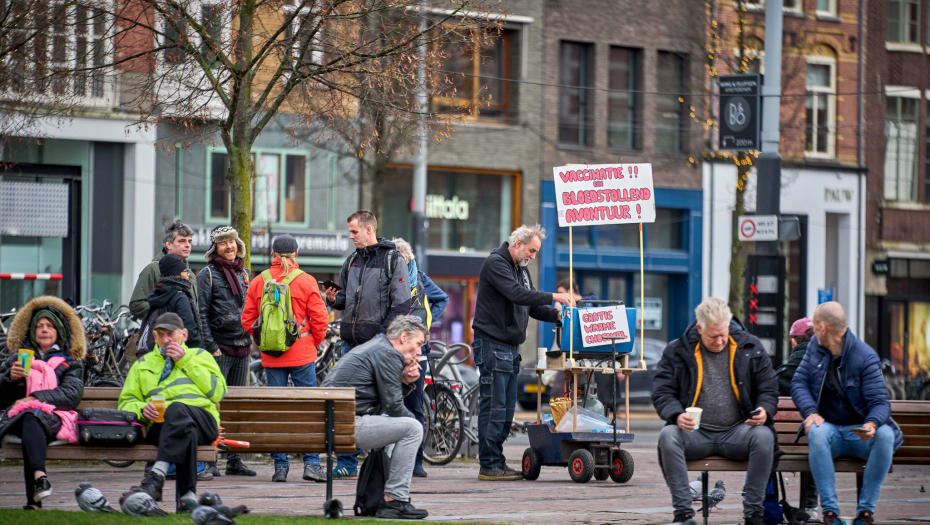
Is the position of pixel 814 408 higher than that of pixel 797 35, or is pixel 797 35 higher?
pixel 797 35

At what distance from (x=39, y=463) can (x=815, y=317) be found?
497 cm

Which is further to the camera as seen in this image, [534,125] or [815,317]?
[534,125]

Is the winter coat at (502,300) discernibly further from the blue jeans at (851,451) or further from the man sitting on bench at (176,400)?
the man sitting on bench at (176,400)

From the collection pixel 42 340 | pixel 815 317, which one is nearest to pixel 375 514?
pixel 42 340

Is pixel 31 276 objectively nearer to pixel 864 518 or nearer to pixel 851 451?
pixel 851 451

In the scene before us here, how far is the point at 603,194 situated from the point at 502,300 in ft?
4.46

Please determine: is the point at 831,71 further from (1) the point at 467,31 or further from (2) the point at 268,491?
(2) the point at 268,491

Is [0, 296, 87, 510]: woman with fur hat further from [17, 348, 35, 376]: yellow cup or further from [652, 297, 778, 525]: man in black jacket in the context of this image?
[652, 297, 778, 525]: man in black jacket

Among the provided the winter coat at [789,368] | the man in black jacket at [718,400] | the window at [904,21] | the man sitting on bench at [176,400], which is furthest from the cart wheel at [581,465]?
the window at [904,21]

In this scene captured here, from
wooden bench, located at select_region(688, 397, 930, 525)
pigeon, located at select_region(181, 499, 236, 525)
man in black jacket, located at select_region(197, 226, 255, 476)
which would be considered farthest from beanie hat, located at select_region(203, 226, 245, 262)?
wooden bench, located at select_region(688, 397, 930, 525)

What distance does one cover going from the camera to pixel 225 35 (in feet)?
45.5

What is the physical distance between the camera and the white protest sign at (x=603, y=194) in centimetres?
1162

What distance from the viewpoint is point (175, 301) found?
10.2 m

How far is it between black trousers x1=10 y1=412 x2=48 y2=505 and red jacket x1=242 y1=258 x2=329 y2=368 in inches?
105
